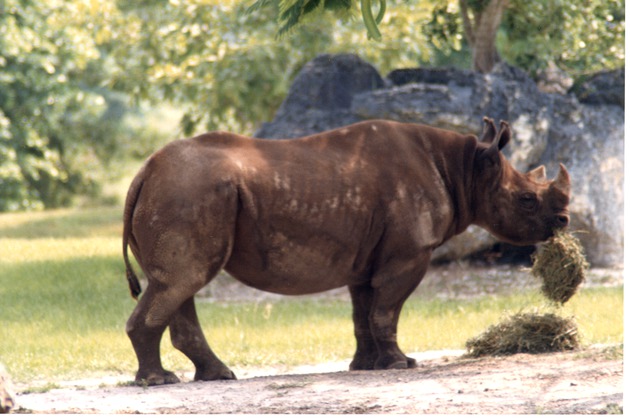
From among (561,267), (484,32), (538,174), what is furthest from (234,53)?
(561,267)

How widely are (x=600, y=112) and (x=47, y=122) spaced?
13.2 metres

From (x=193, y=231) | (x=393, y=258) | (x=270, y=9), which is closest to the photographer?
(x=193, y=231)

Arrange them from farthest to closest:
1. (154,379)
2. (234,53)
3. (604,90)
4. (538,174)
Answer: (234,53), (604,90), (538,174), (154,379)

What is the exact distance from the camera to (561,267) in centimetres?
922

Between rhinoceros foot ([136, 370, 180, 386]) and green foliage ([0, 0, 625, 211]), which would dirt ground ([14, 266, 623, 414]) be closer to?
rhinoceros foot ([136, 370, 180, 386])

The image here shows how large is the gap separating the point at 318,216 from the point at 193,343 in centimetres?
134

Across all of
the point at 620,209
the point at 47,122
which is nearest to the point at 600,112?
the point at 620,209

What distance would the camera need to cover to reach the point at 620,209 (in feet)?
49.9

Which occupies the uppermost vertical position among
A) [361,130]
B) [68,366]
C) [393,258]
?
[361,130]

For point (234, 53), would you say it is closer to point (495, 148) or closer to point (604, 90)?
point (604, 90)

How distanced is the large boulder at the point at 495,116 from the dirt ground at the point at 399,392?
576 centimetres

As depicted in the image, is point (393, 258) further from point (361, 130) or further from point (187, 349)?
point (187, 349)

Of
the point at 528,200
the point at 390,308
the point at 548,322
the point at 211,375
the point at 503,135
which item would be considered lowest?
the point at 211,375

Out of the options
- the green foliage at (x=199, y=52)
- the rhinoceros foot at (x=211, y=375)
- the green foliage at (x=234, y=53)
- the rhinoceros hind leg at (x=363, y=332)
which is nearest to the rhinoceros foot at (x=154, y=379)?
the rhinoceros foot at (x=211, y=375)
